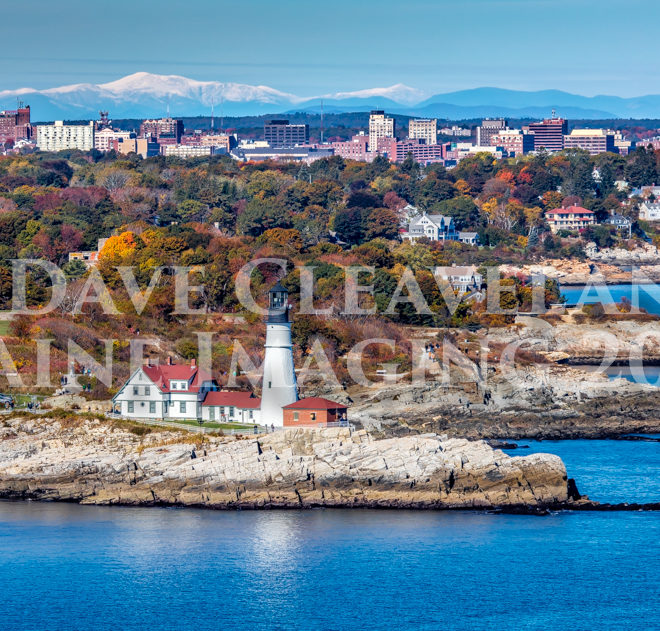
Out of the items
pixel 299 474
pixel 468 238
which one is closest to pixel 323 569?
pixel 299 474

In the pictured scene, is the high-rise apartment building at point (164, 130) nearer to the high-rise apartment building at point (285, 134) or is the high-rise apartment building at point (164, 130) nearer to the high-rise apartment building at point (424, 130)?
the high-rise apartment building at point (285, 134)

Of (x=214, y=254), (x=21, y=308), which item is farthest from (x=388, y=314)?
(x=21, y=308)

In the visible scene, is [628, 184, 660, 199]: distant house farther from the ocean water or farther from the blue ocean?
the blue ocean

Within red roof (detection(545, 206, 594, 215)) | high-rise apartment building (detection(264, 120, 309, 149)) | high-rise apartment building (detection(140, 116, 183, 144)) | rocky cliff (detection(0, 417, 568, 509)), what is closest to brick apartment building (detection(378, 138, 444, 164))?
high-rise apartment building (detection(264, 120, 309, 149))

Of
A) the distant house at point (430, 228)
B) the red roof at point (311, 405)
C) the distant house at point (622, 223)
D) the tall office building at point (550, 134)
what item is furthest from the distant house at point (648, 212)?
the red roof at point (311, 405)

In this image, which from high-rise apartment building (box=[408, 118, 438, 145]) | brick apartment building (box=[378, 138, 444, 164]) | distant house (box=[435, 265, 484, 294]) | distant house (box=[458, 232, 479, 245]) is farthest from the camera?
high-rise apartment building (box=[408, 118, 438, 145])

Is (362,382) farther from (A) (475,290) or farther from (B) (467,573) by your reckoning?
(A) (475,290)
